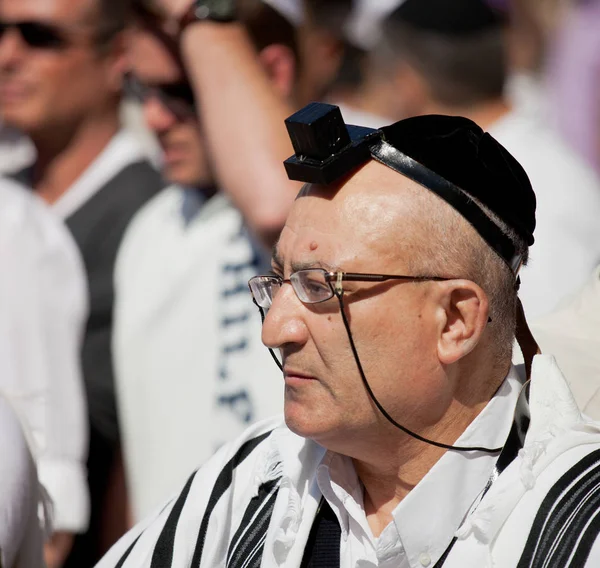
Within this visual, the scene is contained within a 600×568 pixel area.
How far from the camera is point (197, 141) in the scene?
3.73 m

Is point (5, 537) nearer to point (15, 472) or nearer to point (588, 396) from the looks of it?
point (15, 472)

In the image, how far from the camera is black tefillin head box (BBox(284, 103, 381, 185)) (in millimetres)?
1954

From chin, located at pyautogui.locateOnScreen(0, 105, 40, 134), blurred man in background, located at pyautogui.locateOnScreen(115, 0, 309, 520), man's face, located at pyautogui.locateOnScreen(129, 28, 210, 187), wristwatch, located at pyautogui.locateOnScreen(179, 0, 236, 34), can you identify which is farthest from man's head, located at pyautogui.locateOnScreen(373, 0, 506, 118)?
chin, located at pyautogui.locateOnScreen(0, 105, 40, 134)

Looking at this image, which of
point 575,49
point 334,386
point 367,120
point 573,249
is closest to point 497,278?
point 334,386

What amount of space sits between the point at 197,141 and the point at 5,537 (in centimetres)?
183

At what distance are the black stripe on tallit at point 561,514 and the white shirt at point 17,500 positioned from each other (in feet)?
3.37

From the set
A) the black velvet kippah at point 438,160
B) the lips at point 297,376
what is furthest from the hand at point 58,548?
the black velvet kippah at point 438,160

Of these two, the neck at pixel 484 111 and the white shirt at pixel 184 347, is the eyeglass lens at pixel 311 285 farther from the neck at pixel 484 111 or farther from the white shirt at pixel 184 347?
the neck at pixel 484 111

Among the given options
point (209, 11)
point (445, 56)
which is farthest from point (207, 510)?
point (445, 56)

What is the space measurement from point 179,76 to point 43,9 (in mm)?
991

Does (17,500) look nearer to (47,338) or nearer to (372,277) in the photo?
(372,277)

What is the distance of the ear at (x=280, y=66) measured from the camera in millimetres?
3533

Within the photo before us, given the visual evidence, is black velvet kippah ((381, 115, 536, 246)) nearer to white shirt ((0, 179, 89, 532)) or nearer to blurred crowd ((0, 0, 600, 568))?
blurred crowd ((0, 0, 600, 568))

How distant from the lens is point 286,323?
79.2 inches
